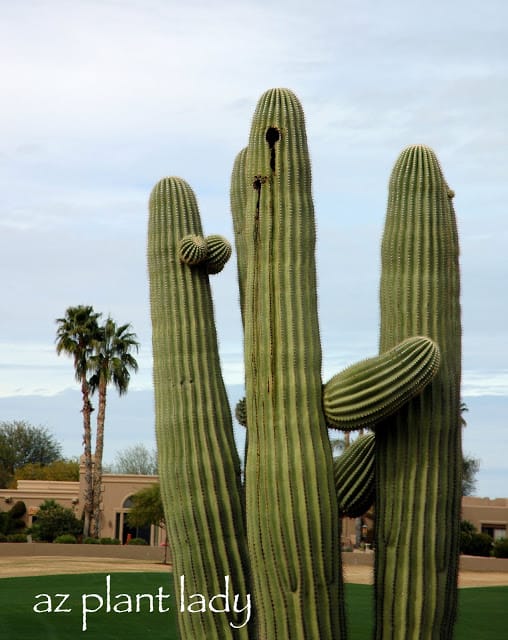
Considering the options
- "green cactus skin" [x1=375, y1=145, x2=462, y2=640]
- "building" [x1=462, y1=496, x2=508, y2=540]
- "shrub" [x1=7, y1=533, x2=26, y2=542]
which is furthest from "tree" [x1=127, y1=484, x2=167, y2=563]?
"green cactus skin" [x1=375, y1=145, x2=462, y2=640]

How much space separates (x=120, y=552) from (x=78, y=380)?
7.22 meters

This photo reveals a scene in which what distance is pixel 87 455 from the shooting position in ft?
135

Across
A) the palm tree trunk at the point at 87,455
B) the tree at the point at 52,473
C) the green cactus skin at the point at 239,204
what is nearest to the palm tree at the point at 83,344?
the palm tree trunk at the point at 87,455

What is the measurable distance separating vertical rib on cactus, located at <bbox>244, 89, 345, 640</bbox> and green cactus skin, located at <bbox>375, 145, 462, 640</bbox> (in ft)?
1.64

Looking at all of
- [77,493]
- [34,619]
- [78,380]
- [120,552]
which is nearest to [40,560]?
[120,552]

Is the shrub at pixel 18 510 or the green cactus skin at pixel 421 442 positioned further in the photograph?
the shrub at pixel 18 510

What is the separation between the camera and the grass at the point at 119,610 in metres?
18.7

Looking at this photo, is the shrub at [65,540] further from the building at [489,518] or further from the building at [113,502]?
the building at [489,518]

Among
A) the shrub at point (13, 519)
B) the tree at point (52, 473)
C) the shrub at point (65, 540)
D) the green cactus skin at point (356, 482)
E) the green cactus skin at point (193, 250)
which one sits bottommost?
the shrub at point (65, 540)

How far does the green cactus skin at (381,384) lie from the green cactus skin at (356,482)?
76 centimetres

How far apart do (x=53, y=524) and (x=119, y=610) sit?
66.1ft

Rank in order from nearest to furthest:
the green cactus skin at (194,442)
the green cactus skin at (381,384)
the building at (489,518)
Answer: the green cactus skin at (381,384), the green cactus skin at (194,442), the building at (489,518)

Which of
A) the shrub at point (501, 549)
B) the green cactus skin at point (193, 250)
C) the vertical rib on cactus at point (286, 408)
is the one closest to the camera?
the vertical rib on cactus at point (286, 408)

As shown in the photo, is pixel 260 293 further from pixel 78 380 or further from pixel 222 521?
pixel 78 380
